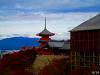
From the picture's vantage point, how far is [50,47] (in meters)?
52.5

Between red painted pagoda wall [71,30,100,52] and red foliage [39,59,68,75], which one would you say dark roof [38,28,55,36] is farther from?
red foliage [39,59,68,75]

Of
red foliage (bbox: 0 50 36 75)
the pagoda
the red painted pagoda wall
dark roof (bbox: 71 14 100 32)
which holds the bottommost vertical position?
red foliage (bbox: 0 50 36 75)

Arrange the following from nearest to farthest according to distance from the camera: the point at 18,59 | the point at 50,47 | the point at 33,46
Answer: the point at 18,59
the point at 33,46
the point at 50,47

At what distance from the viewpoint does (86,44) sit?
37125 millimetres

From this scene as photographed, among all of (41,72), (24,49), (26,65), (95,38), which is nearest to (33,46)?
(24,49)

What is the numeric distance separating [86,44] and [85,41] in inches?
12.6

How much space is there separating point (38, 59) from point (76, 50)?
832cm

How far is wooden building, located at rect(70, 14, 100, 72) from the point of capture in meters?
35.8

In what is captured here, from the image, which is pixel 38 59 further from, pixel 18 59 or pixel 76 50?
pixel 76 50

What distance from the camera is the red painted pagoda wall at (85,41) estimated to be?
117 feet

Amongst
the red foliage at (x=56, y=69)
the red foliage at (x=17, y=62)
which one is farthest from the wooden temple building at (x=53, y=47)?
the red foliage at (x=56, y=69)

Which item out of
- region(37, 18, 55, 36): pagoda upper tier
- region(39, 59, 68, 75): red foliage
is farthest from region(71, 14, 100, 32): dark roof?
region(37, 18, 55, 36): pagoda upper tier

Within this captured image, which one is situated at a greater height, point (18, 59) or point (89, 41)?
point (89, 41)

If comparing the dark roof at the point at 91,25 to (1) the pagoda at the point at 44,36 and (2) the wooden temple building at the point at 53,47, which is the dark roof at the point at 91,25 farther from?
(1) the pagoda at the point at 44,36
